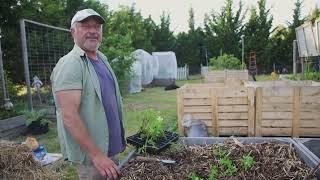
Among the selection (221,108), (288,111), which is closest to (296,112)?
(288,111)

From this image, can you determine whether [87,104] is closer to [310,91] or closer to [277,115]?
[277,115]

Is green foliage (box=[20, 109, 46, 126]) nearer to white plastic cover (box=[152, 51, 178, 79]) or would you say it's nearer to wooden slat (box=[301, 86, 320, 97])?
wooden slat (box=[301, 86, 320, 97])

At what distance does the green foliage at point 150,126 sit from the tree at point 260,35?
24.6 metres

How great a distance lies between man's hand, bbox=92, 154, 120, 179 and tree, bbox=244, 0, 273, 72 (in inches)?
1009

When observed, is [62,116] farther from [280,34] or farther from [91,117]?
[280,34]

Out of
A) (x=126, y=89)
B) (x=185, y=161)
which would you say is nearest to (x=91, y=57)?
(x=185, y=161)

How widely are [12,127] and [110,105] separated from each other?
15.4 feet

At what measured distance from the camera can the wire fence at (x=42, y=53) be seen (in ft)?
26.2

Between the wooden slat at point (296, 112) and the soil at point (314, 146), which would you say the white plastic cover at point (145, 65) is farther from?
the soil at point (314, 146)

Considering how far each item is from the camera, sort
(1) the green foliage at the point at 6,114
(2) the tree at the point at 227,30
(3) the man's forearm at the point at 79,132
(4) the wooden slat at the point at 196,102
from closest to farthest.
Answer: (3) the man's forearm at the point at 79,132 → (4) the wooden slat at the point at 196,102 → (1) the green foliage at the point at 6,114 → (2) the tree at the point at 227,30

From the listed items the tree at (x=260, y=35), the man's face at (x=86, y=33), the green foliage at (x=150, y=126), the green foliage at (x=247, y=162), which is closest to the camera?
the man's face at (x=86, y=33)

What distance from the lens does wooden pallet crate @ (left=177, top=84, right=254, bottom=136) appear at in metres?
5.23

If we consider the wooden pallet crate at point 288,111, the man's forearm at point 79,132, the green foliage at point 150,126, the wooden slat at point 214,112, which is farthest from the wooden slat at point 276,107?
the man's forearm at point 79,132

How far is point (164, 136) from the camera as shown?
2957mm
